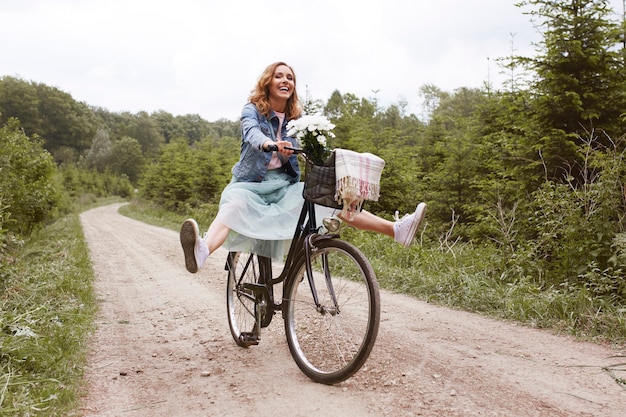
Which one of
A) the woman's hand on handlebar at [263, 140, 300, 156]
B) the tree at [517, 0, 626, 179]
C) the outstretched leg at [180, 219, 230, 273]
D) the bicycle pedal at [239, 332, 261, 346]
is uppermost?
the tree at [517, 0, 626, 179]

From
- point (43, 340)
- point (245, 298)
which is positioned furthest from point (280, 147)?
point (43, 340)

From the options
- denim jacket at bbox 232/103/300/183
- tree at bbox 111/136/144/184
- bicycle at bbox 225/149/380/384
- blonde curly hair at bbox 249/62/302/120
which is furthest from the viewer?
tree at bbox 111/136/144/184

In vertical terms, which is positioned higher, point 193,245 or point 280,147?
point 280,147

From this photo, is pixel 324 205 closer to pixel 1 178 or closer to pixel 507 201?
pixel 507 201

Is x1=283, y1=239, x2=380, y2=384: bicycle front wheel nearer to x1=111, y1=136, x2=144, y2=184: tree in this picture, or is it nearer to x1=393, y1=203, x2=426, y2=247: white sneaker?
x1=393, y1=203, x2=426, y2=247: white sneaker

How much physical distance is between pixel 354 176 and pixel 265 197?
927 millimetres

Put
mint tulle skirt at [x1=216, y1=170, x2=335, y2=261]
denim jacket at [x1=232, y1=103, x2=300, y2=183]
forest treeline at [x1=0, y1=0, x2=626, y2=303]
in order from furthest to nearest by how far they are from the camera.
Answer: forest treeline at [x1=0, y1=0, x2=626, y2=303] < denim jacket at [x1=232, y1=103, x2=300, y2=183] < mint tulle skirt at [x1=216, y1=170, x2=335, y2=261]

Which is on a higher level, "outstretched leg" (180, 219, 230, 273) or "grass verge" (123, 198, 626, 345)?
"outstretched leg" (180, 219, 230, 273)

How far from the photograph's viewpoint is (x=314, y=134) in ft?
10.3

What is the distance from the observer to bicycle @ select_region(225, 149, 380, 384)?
2.84m

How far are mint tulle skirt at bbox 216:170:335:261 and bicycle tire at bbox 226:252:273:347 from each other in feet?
0.54

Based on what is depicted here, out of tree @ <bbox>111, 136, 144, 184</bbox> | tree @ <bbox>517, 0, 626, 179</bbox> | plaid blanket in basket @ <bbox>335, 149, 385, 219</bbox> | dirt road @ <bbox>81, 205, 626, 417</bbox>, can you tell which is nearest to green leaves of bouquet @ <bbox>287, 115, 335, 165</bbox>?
plaid blanket in basket @ <bbox>335, 149, 385, 219</bbox>

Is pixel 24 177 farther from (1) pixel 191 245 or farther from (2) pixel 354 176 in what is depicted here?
(2) pixel 354 176

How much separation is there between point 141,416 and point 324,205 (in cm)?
156
